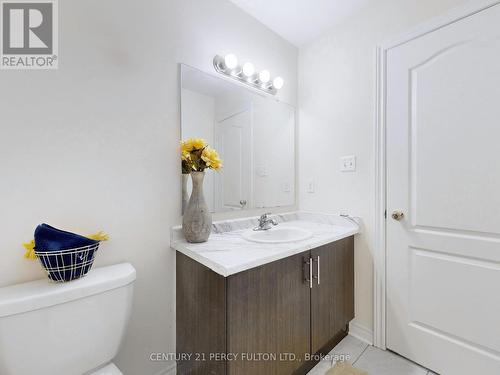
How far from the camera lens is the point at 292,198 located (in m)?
2.03

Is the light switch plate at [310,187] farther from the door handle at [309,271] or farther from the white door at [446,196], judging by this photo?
the door handle at [309,271]

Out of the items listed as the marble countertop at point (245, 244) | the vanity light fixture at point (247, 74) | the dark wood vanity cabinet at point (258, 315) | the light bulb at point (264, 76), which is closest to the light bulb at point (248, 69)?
the vanity light fixture at point (247, 74)

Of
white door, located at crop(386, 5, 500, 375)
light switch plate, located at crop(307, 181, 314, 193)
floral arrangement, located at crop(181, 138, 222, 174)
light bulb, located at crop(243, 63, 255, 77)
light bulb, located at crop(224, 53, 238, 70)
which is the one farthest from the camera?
light switch plate, located at crop(307, 181, 314, 193)

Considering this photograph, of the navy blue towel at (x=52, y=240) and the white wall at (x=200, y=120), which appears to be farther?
the white wall at (x=200, y=120)

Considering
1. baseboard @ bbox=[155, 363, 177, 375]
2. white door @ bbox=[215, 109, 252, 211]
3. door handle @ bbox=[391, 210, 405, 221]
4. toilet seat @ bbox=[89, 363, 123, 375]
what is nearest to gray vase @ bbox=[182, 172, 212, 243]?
white door @ bbox=[215, 109, 252, 211]

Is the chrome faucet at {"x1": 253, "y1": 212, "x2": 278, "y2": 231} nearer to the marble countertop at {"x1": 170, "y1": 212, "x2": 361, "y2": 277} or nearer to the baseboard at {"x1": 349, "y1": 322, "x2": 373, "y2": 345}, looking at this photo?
the marble countertop at {"x1": 170, "y1": 212, "x2": 361, "y2": 277}

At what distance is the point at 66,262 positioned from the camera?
0.87 meters

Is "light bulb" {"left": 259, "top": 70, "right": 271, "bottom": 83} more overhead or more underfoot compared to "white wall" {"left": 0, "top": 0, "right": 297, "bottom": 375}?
more overhead

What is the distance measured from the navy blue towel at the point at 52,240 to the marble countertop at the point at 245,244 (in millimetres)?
470

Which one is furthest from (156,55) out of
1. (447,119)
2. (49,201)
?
(447,119)

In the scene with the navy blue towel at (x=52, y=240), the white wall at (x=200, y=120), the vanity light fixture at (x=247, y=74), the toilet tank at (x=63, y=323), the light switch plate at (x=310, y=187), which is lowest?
the toilet tank at (x=63, y=323)

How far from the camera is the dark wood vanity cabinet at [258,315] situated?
0.99 m

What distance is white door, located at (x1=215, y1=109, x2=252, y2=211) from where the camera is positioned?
5.06ft

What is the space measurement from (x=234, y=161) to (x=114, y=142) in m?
0.72
